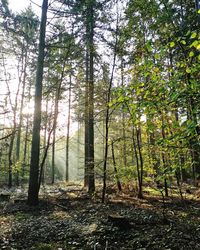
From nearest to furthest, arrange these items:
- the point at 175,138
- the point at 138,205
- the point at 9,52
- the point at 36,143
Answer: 1. the point at 175,138
2. the point at 138,205
3. the point at 36,143
4. the point at 9,52

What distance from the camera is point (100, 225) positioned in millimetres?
7504

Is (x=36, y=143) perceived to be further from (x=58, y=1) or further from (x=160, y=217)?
(x=58, y=1)

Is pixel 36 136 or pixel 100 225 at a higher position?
pixel 36 136

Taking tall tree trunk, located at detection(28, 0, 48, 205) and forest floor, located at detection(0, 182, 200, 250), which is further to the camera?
tall tree trunk, located at detection(28, 0, 48, 205)

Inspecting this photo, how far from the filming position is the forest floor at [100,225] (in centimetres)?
619

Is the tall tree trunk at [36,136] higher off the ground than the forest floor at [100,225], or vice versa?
the tall tree trunk at [36,136]

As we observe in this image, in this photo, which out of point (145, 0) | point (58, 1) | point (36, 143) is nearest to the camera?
point (145, 0)

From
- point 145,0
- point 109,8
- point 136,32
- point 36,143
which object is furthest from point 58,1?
point 36,143

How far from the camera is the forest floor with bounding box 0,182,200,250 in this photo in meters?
6.19

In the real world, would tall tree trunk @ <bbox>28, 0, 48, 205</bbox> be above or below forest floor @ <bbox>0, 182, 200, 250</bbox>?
above

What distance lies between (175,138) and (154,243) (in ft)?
10.5

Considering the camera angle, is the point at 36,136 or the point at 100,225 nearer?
the point at 100,225

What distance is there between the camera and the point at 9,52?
19938mm

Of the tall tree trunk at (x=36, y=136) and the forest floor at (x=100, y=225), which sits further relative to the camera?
the tall tree trunk at (x=36, y=136)
